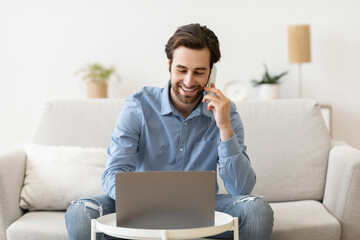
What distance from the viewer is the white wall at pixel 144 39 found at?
4.01 metres

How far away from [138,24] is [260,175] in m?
1.82

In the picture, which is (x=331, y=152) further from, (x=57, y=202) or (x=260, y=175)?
(x=57, y=202)

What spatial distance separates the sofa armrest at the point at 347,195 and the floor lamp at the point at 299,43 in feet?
4.74

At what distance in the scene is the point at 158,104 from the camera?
2131 mm

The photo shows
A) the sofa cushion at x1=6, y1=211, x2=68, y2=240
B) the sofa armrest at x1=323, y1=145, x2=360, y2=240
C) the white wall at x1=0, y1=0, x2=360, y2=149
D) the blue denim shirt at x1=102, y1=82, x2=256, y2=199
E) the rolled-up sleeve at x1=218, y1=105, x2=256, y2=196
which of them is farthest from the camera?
the white wall at x1=0, y1=0, x2=360, y2=149

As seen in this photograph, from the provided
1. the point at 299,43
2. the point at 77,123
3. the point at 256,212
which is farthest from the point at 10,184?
the point at 299,43

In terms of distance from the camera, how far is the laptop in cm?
144

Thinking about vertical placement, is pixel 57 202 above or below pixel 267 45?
below

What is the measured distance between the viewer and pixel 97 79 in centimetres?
390

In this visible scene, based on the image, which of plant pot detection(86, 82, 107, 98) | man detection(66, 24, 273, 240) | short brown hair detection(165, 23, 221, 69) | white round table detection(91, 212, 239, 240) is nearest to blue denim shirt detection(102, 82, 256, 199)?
man detection(66, 24, 273, 240)

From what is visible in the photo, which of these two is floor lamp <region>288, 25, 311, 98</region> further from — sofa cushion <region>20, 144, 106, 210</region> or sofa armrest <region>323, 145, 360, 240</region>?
sofa cushion <region>20, 144, 106, 210</region>

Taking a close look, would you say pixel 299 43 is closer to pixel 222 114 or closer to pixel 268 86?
pixel 268 86

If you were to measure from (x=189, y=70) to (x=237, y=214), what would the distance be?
0.53 m

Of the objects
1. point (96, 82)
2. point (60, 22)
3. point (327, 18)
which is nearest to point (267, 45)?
point (327, 18)
